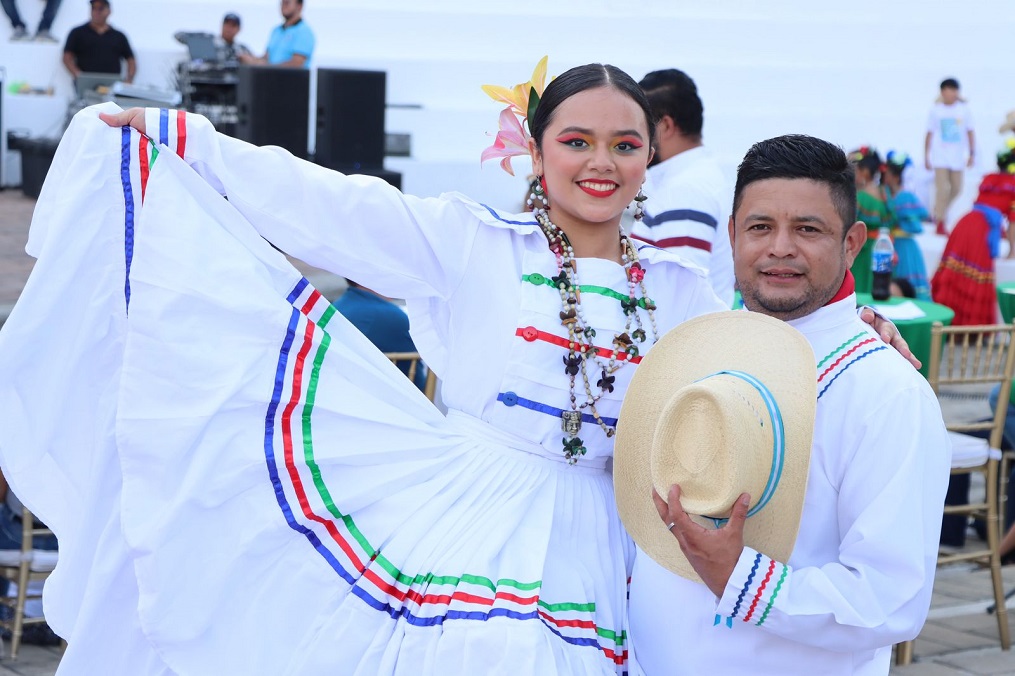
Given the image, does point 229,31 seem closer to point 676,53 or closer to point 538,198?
point 676,53

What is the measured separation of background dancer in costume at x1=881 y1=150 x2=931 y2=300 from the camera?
28.6 feet

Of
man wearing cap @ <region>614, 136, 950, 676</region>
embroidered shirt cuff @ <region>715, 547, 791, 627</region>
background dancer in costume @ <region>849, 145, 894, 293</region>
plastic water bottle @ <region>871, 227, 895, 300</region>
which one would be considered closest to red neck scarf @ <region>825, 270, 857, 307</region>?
man wearing cap @ <region>614, 136, 950, 676</region>

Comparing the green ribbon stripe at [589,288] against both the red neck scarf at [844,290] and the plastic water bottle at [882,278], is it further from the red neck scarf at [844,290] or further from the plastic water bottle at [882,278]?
the plastic water bottle at [882,278]

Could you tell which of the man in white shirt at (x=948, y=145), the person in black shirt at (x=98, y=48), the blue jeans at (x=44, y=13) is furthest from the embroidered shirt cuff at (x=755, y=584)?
the blue jeans at (x=44, y=13)

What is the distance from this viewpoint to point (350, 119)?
31.7ft

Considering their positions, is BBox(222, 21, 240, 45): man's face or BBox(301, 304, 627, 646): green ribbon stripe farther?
BBox(222, 21, 240, 45): man's face

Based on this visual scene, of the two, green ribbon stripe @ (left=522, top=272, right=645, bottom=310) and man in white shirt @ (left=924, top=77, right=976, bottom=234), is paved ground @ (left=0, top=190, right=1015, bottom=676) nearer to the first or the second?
green ribbon stripe @ (left=522, top=272, right=645, bottom=310)

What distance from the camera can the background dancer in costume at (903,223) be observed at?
8.71 m

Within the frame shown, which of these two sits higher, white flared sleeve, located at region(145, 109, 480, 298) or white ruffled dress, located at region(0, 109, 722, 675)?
white flared sleeve, located at region(145, 109, 480, 298)

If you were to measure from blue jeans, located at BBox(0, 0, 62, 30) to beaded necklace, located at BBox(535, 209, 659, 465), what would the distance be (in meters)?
11.8

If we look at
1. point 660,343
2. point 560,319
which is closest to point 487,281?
point 560,319

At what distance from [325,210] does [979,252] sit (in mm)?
6780

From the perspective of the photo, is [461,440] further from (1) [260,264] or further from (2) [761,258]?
(2) [761,258]

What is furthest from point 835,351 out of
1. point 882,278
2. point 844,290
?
point 882,278
